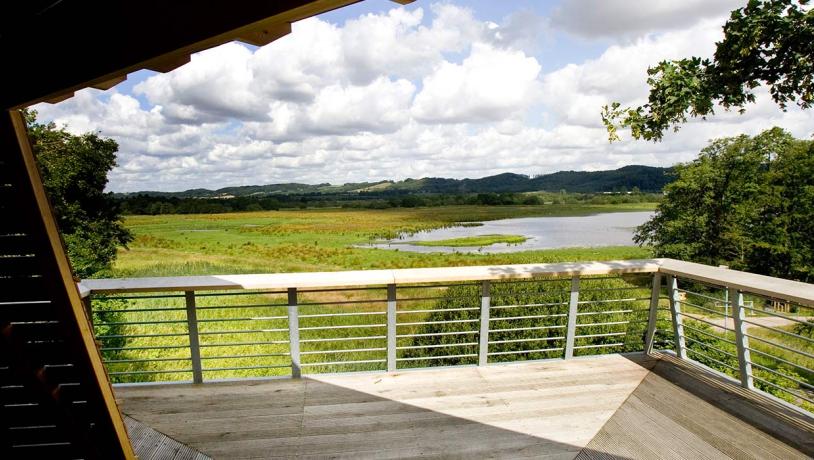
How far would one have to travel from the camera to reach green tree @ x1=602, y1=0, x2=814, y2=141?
3.12m

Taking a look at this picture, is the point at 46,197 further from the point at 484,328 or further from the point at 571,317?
the point at 571,317

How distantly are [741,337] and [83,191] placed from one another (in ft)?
62.5

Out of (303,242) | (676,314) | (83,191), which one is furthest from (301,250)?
(676,314)

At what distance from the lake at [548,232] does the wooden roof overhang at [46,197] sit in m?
24.0

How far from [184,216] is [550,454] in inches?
986

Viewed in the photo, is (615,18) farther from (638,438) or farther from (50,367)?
(50,367)

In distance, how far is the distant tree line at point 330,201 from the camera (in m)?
21.0

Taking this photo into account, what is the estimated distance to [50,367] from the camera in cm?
159

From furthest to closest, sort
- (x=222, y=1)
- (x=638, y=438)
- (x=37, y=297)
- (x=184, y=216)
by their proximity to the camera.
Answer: (x=184, y=216), (x=638, y=438), (x=37, y=297), (x=222, y=1)

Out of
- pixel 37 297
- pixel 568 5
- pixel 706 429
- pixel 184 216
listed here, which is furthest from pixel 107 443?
pixel 184 216

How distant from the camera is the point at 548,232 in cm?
2578

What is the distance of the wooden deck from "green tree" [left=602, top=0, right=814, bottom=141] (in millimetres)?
2147

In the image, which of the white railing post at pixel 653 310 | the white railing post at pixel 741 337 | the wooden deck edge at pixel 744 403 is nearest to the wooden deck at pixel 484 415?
the wooden deck edge at pixel 744 403

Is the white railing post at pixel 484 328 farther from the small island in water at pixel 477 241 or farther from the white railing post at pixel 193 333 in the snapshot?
the small island in water at pixel 477 241
